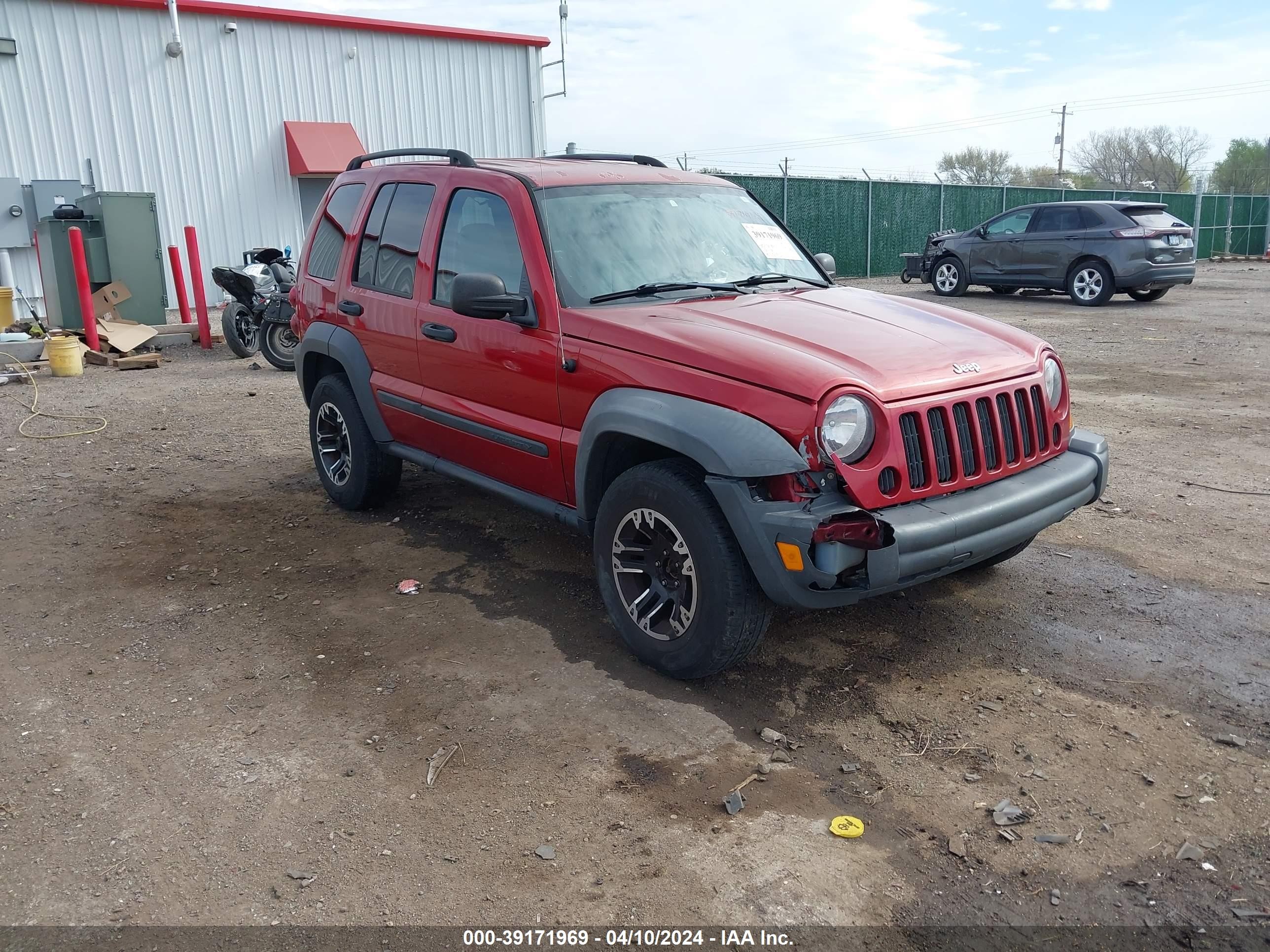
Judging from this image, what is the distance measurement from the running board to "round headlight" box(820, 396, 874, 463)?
4.03 ft

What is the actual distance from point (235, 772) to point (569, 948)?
142cm

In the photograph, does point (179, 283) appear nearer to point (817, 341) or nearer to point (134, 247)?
point (134, 247)

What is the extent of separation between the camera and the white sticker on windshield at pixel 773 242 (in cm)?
489

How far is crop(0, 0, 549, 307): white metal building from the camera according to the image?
17.0 meters

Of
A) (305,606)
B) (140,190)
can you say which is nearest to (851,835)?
(305,606)

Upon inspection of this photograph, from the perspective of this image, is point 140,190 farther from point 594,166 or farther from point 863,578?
point 863,578

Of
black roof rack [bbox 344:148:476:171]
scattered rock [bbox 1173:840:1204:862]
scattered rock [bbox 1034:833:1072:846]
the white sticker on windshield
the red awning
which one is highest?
the red awning

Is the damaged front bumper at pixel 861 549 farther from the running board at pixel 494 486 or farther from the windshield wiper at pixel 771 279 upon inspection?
the windshield wiper at pixel 771 279

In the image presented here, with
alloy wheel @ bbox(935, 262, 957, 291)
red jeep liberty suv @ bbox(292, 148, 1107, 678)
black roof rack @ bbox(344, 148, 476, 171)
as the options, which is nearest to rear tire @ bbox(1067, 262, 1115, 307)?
alloy wheel @ bbox(935, 262, 957, 291)

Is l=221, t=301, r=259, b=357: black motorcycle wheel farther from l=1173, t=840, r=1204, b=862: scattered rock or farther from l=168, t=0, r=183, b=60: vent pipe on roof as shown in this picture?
l=1173, t=840, r=1204, b=862: scattered rock

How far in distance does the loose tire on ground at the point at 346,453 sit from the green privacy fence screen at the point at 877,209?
1615 centimetres

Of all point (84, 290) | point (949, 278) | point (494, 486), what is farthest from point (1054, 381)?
point (949, 278)

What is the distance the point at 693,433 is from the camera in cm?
342

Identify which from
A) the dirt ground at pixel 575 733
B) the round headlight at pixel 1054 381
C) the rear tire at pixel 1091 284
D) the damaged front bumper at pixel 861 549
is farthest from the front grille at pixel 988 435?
the rear tire at pixel 1091 284
